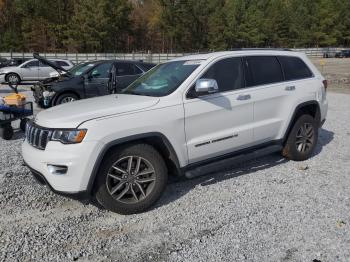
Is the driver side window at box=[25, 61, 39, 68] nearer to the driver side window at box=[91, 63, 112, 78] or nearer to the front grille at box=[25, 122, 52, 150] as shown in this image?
the driver side window at box=[91, 63, 112, 78]

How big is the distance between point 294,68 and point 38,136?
4028mm

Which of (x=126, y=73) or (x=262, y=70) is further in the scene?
(x=126, y=73)

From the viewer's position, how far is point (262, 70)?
5520mm

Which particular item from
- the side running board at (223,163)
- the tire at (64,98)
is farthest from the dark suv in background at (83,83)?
the side running board at (223,163)

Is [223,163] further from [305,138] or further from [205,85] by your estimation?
[305,138]

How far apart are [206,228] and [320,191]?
1.83 meters

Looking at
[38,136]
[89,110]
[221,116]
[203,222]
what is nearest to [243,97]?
[221,116]

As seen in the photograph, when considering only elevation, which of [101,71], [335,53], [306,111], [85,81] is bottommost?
[306,111]

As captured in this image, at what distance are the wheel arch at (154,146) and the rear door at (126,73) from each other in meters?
6.84

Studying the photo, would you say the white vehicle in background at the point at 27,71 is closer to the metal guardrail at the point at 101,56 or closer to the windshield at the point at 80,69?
the windshield at the point at 80,69

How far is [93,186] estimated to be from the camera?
13.4ft

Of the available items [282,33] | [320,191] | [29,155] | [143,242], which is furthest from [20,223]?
[282,33]

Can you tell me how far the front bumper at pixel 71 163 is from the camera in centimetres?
386

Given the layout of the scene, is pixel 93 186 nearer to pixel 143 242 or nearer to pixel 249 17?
pixel 143 242
